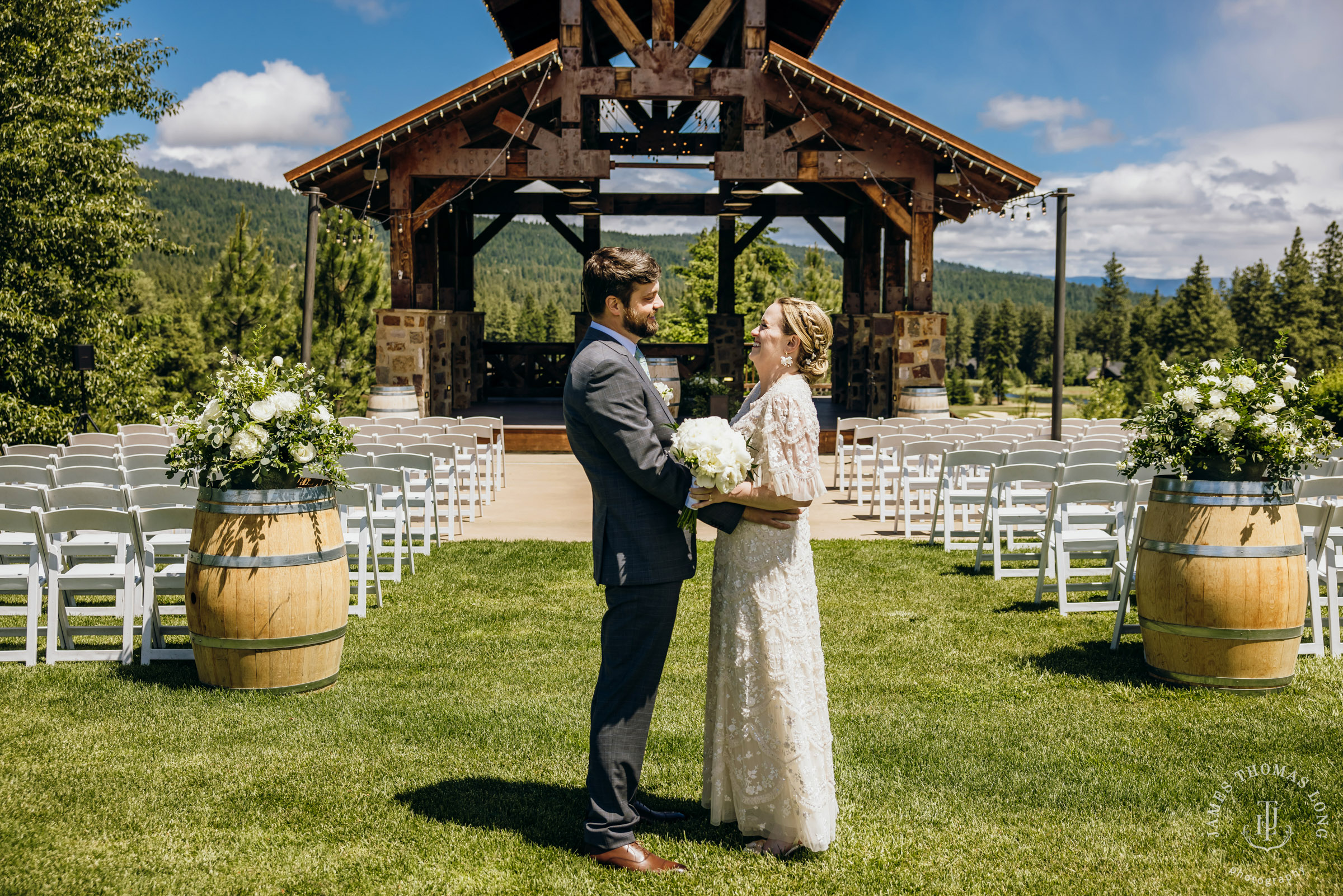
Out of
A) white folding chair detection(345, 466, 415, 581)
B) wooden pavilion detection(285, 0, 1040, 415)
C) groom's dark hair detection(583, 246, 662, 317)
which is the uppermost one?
wooden pavilion detection(285, 0, 1040, 415)

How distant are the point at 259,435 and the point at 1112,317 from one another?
11585cm

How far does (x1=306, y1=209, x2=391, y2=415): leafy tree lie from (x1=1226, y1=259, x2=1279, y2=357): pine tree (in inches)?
2252

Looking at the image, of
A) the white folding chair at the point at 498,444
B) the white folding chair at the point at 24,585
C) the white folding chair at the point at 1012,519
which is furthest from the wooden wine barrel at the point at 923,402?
the white folding chair at the point at 24,585

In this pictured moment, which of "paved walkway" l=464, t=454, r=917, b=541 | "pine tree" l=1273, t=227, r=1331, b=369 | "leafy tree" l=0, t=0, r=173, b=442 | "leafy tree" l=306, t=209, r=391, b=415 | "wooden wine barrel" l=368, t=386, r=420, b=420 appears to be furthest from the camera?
"pine tree" l=1273, t=227, r=1331, b=369

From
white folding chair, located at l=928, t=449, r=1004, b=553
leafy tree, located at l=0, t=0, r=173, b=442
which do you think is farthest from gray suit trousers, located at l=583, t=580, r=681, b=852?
leafy tree, located at l=0, t=0, r=173, b=442

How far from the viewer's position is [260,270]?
42375mm

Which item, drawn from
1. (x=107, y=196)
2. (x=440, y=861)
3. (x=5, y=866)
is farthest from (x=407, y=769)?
(x=107, y=196)

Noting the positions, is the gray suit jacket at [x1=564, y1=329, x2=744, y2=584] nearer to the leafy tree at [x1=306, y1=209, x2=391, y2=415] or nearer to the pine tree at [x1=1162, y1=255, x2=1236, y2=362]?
the leafy tree at [x1=306, y1=209, x2=391, y2=415]

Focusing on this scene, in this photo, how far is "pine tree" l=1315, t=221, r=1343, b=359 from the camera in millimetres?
65875

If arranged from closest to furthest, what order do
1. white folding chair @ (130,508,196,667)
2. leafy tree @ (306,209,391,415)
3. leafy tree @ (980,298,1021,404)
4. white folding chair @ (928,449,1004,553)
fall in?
1. white folding chair @ (130,508,196,667)
2. white folding chair @ (928,449,1004,553)
3. leafy tree @ (306,209,391,415)
4. leafy tree @ (980,298,1021,404)

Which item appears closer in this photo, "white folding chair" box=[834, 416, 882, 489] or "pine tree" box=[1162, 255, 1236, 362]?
"white folding chair" box=[834, 416, 882, 489]

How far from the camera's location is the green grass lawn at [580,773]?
3312 mm

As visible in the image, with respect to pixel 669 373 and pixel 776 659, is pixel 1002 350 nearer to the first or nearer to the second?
pixel 669 373

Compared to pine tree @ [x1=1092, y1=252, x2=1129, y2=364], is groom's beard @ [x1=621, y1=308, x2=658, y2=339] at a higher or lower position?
lower
